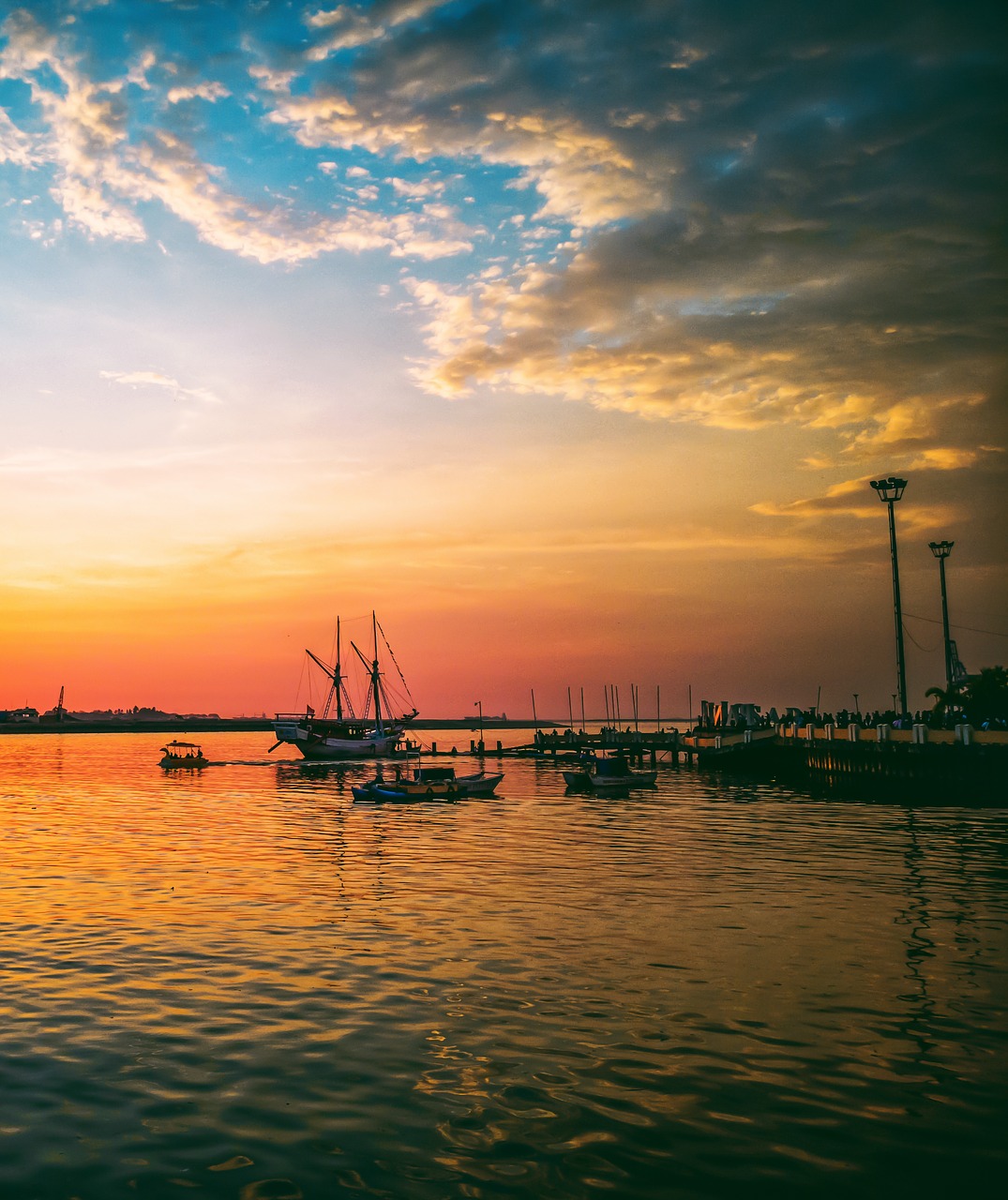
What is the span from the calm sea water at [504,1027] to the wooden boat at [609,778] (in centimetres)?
4395

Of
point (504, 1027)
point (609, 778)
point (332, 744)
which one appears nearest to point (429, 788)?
point (609, 778)

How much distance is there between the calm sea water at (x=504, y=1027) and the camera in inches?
464

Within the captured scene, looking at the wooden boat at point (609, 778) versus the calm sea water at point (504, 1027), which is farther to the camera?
the wooden boat at point (609, 778)

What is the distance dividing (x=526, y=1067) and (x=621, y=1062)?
1.55m

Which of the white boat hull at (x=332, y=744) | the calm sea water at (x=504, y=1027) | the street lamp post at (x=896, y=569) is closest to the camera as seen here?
the calm sea water at (x=504, y=1027)

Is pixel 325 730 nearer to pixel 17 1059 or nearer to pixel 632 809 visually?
pixel 632 809

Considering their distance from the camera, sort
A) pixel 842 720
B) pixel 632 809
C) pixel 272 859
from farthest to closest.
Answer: pixel 842 720 < pixel 632 809 < pixel 272 859

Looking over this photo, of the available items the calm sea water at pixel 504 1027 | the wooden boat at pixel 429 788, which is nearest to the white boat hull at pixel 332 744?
the wooden boat at pixel 429 788

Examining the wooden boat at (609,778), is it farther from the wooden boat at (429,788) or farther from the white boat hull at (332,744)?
the white boat hull at (332,744)

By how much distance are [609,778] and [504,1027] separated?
67039 millimetres

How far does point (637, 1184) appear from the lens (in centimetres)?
1120

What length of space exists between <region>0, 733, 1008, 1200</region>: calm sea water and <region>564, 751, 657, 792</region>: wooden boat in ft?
144

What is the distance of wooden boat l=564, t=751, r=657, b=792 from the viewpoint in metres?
82.8

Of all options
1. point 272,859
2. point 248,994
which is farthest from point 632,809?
point 248,994
